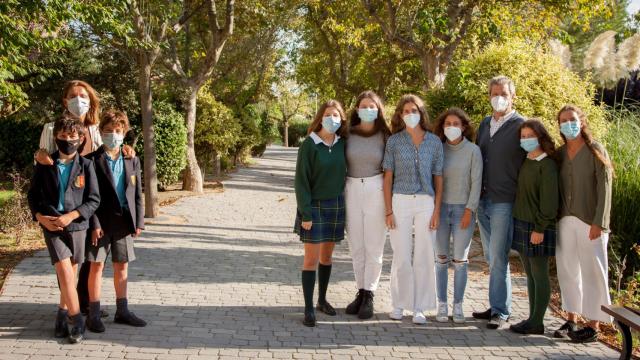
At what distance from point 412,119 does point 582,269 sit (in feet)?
6.51

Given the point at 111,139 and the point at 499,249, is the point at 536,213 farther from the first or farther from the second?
the point at 111,139

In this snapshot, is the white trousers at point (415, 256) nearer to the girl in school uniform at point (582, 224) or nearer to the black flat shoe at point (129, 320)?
the girl in school uniform at point (582, 224)

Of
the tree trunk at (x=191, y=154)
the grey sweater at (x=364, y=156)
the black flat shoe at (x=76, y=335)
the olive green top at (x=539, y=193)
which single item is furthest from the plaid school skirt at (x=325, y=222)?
the tree trunk at (x=191, y=154)

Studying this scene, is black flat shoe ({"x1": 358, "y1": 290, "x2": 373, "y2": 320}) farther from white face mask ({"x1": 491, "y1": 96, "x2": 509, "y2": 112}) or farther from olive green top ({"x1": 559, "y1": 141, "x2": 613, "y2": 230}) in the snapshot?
white face mask ({"x1": 491, "y1": 96, "x2": 509, "y2": 112})

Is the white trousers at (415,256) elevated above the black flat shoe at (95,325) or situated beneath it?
elevated above

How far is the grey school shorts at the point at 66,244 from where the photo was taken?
4.83m

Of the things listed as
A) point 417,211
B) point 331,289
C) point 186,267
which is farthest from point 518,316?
point 186,267

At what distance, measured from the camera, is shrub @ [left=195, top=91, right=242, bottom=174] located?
61.1 ft

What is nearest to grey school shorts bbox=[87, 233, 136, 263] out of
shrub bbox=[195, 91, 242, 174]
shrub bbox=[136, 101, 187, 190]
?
shrub bbox=[136, 101, 187, 190]

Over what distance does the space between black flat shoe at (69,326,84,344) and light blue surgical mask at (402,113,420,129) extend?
11.0 feet

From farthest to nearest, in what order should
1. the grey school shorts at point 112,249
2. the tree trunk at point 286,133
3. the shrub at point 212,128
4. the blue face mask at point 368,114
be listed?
the tree trunk at point 286,133 → the shrub at point 212,128 → the blue face mask at point 368,114 → the grey school shorts at point 112,249

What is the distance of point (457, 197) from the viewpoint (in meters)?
5.54

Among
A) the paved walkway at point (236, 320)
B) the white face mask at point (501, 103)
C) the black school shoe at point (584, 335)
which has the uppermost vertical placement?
the white face mask at point (501, 103)

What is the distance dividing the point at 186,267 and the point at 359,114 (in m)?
3.46
